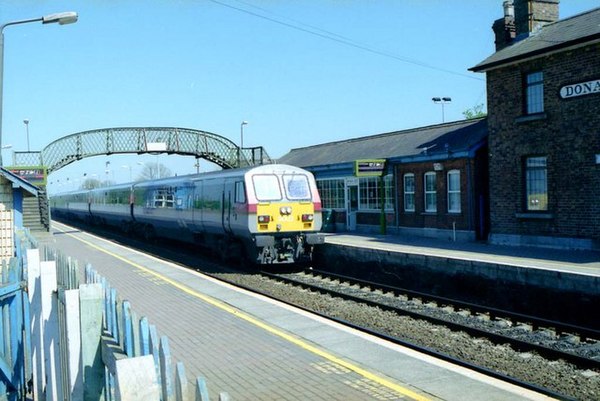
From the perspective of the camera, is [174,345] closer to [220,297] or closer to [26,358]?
[26,358]

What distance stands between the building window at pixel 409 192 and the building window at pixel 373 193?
981mm

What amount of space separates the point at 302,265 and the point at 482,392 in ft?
47.5

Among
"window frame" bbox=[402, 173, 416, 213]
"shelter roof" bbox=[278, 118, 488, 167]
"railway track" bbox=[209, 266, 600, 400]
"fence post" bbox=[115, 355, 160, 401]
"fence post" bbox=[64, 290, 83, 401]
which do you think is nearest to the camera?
"fence post" bbox=[115, 355, 160, 401]

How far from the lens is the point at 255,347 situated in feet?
27.7

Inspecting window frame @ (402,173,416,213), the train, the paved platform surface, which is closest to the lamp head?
the train

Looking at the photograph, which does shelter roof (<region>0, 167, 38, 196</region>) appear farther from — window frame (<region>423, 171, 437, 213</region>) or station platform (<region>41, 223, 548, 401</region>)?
window frame (<region>423, 171, 437, 213</region>)

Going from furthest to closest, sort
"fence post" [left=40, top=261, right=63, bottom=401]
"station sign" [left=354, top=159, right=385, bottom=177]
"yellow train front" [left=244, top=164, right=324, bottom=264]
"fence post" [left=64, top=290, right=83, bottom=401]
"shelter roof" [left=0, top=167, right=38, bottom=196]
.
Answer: "station sign" [left=354, top=159, right=385, bottom=177], "shelter roof" [left=0, top=167, right=38, bottom=196], "yellow train front" [left=244, top=164, right=324, bottom=264], "fence post" [left=40, top=261, right=63, bottom=401], "fence post" [left=64, top=290, right=83, bottom=401]

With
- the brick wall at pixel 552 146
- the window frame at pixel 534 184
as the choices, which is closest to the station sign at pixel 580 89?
the brick wall at pixel 552 146

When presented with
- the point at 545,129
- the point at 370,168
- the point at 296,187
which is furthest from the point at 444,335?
the point at 370,168

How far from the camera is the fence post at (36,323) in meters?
6.52

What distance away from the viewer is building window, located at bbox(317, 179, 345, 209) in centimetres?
2931

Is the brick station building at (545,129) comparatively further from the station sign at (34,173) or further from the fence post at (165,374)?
the station sign at (34,173)

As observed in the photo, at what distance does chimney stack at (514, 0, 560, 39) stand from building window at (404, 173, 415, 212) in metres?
6.40

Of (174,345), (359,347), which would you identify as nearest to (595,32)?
(359,347)
